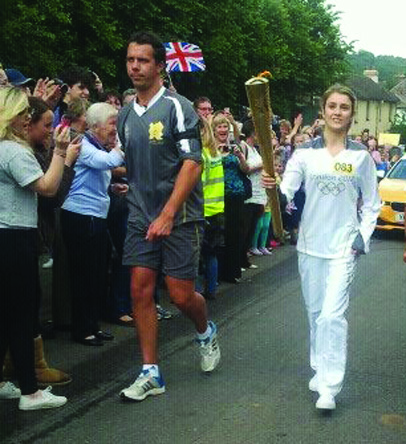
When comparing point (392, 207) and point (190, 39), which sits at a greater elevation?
point (190, 39)

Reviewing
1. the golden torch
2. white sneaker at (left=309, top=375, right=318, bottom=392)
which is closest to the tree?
the golden torch

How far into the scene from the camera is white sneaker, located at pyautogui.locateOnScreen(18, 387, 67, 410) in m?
4.64

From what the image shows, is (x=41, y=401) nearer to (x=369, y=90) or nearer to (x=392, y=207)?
(x=392, y=207)

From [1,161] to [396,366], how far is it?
3.25 m

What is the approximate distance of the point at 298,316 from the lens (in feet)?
24.0

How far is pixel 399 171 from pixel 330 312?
10.5 meters

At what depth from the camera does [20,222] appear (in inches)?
173

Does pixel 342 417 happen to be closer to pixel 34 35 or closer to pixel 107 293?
pixel 107 293

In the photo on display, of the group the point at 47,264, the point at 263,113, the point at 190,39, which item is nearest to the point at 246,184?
the point at 47,264

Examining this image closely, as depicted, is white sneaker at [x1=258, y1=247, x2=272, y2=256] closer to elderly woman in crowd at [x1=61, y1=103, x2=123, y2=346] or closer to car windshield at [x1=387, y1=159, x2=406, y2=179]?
car windshield at [x1=387, y1=159, x2=406, y2=179]

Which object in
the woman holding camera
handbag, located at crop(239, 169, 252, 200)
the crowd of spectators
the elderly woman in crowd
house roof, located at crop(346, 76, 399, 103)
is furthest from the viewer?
house roof, located at crop(346, 76, 399, 103)

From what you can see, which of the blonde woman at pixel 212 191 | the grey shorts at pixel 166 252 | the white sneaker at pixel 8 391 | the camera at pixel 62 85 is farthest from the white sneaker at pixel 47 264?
the grey shorts at pixel 166 252

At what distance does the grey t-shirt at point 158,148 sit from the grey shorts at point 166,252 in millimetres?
74

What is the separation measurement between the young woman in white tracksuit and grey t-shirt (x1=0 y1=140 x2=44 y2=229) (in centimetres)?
164
